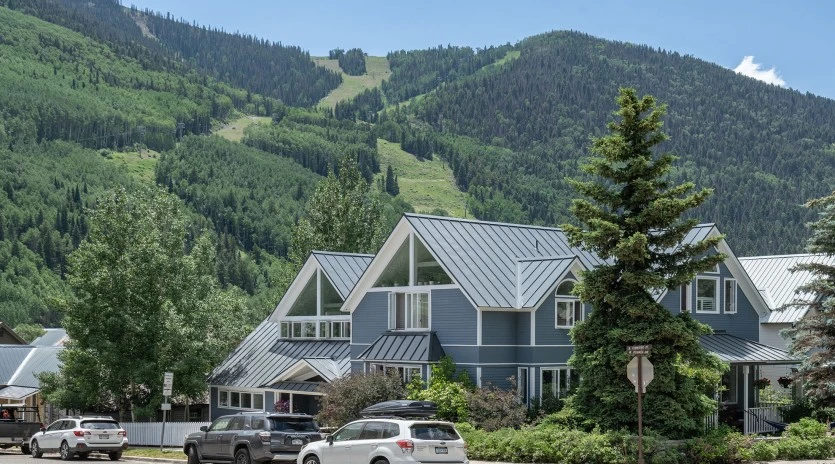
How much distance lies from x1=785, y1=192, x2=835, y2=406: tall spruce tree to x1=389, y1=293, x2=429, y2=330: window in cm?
1458

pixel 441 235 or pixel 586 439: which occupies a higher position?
pixel 441 235

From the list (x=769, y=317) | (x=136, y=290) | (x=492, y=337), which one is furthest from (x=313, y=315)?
(x=769, y=317)

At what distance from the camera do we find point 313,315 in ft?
176

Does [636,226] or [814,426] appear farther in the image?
[814,426]

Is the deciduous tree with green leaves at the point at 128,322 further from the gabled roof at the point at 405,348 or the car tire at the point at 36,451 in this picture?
the gabled roof at the point at 405,348

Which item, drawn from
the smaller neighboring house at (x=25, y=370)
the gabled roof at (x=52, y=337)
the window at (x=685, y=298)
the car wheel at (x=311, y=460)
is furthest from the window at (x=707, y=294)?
the gabled roof at (x=52, y=337)

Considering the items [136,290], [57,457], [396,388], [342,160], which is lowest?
[57,457]

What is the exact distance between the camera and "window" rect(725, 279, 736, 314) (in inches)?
1965

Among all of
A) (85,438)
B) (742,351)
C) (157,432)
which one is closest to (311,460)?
(85,438)

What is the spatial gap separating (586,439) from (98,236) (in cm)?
3154

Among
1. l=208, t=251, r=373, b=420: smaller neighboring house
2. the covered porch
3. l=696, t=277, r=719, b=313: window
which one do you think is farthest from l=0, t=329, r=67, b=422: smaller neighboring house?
the covered porch

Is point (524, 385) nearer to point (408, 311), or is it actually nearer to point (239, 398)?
point (408, 311)

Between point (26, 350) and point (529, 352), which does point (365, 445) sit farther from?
point (26, 350)

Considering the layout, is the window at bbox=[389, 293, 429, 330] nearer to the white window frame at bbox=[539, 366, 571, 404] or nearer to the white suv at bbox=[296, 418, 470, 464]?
the white window frame at bbox=[539, 366, 571, 404]
